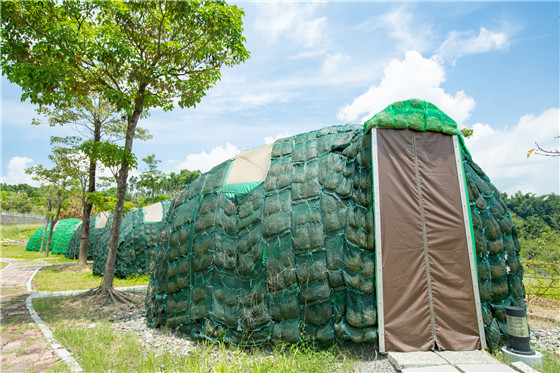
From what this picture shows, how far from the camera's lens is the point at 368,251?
477cm

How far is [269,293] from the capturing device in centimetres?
494

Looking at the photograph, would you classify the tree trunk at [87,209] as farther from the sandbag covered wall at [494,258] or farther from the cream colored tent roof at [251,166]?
the sandbag covered wall at [494,258]

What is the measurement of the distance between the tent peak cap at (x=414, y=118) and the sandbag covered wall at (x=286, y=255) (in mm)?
385

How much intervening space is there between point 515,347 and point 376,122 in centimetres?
362

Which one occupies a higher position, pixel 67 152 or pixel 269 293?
pixel 67 152

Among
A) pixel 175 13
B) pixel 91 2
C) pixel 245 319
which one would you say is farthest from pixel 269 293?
pixel 91 2

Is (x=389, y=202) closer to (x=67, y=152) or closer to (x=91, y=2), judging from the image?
(x=91, y=2)

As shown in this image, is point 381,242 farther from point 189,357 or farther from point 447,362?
point 189,357

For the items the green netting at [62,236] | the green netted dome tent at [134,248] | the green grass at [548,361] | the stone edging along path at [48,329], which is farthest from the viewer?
the green netting at [62,236]

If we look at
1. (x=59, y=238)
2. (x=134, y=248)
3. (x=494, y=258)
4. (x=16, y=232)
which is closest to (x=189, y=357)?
(x=494, y=258)

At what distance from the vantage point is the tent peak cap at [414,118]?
5102 millimetres

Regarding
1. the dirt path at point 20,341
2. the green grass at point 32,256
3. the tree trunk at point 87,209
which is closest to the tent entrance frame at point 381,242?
the dirt path at point 20,341

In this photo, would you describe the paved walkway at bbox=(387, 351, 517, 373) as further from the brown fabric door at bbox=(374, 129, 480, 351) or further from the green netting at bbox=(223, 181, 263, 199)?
the green netting at bbox=(223, 181, 263, 199)

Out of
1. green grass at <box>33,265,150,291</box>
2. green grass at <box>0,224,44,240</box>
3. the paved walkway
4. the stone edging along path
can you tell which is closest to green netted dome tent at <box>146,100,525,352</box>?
the paved walkway
